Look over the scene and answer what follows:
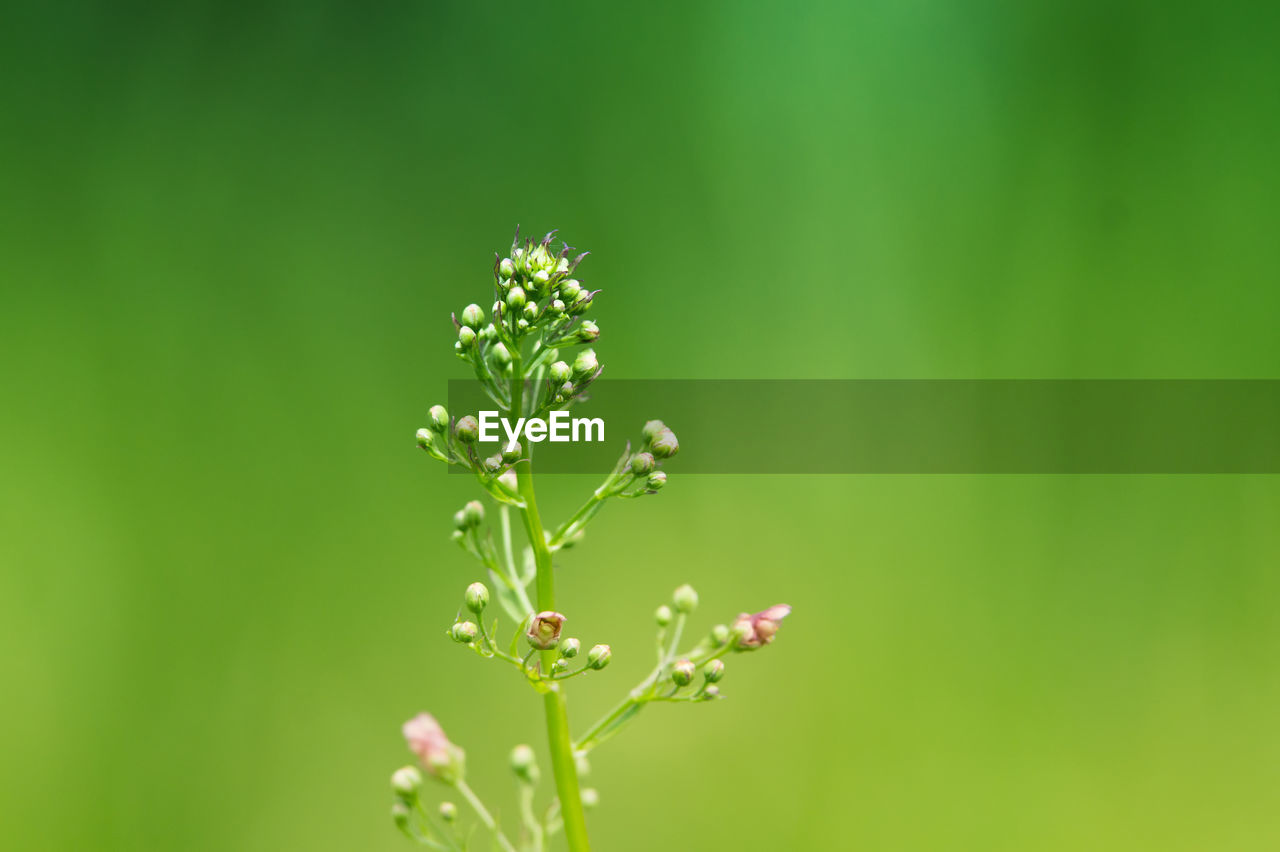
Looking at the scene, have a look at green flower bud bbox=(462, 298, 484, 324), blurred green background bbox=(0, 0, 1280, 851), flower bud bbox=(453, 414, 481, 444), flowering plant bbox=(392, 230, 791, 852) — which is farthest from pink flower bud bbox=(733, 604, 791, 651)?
blurred green background bbox=(0, 0, 1280, 851)

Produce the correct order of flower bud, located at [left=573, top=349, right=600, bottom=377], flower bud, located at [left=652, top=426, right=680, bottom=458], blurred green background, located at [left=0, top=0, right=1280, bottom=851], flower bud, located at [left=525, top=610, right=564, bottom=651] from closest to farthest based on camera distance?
flower bud, located at [left=525, top=610, right=564, bottom=651], flower bud, located at [left=573, top=349, right=600, bottom=377], flower bud, located at [left=652, top=426, right=680, bottom=458], blurred green background, located at [left=0, top=0, right=1280, bottom=851]

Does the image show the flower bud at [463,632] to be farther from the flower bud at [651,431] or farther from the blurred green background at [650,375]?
the blurred green background at [650,375]

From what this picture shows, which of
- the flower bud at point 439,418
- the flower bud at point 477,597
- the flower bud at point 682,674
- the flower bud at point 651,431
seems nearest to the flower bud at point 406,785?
the flower bud at point 477,597

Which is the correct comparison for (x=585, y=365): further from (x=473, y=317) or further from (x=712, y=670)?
(x=712, y=670)

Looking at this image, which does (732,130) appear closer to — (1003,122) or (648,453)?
(1003,122)

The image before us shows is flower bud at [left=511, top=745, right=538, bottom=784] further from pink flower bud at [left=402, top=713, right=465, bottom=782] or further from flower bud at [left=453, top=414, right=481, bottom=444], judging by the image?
flower bud at [left=453, top=414, right=481, bottom=444]

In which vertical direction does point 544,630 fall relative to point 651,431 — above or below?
below

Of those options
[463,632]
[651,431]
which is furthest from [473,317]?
[463,632]
